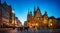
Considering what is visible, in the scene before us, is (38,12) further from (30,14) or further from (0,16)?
(0,16)

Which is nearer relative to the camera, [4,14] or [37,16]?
[4,14]

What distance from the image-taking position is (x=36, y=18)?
49531 millimetres

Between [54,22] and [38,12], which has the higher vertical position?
[38,12]

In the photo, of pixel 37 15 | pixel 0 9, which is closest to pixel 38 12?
pixel 37 15

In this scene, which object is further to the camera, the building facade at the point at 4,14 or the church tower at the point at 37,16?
the church tower at the point at 37,16

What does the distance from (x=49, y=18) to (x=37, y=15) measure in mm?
6482

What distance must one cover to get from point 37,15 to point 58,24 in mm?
12876

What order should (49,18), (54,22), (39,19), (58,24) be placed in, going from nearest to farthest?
(58,24)
(54,22)
(49,18)
(39,19)

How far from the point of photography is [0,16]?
3158 centimetres

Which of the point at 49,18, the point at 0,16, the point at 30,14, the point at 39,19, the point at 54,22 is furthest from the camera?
the point at 30,14

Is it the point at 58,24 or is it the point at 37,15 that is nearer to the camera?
the point at 58,24

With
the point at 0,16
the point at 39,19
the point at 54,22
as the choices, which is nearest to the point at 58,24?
the point at 54,22

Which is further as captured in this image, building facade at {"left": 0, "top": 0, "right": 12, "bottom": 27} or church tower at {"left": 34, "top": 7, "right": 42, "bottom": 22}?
church tower at {"left": 34, "top": 7, "right": 42, "bottom": 22}

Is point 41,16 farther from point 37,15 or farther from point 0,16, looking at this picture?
point 0,16
